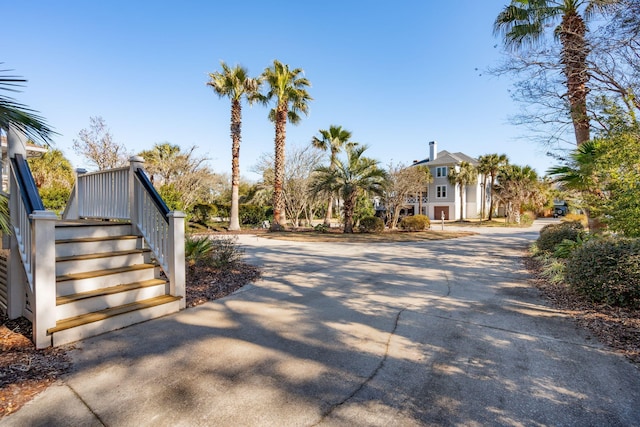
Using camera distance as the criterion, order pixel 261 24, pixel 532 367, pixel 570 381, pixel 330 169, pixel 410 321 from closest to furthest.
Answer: pixel 570 381 < pixel 532 367 < pixel 410 321 < pixel 261 24 < pixel 330 169

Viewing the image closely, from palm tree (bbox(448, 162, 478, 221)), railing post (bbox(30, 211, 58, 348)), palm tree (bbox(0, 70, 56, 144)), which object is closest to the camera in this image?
palm tree (bbox(0, 70, 56, 144))

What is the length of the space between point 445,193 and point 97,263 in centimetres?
3841

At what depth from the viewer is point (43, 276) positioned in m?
2.98

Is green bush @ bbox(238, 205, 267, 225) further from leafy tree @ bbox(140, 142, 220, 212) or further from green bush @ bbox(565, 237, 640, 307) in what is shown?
green bush @ bbox(565, 237, 640, 307)

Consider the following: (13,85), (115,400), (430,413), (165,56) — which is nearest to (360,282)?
(430,413)

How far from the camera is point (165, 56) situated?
11.2 metres

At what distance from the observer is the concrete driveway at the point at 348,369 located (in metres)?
2.04

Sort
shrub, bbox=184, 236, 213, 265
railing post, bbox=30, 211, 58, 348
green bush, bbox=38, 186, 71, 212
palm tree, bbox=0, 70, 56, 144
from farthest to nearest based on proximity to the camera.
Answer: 1. green bush, bbox=38, 186, 71, 212
2. shrub, bbox=184, 236, 213, 265
3. railing post, bbox=30, 211, 58, 348
4. palm tree, bbox=0, 70, 56, 144

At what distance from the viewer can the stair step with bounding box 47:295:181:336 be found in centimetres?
310

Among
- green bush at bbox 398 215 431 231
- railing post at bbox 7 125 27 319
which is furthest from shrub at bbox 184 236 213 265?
green bush at bbox 398 215 431 231

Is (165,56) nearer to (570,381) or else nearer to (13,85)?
(13,85)

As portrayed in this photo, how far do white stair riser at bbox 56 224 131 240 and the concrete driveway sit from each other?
1.63 m

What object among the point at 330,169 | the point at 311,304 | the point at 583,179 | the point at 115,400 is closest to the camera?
the point at 115,400

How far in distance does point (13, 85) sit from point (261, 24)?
969cm
